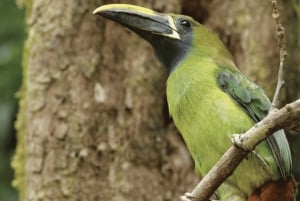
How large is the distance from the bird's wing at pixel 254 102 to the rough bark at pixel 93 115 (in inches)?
45.4

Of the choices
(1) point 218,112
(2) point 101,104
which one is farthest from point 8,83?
(1) point 218,112

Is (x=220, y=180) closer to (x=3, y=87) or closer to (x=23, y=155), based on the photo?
(x=23, y=155)

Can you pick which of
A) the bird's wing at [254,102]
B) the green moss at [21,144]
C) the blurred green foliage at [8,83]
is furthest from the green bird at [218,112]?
the blurred green foliage at [8,83]

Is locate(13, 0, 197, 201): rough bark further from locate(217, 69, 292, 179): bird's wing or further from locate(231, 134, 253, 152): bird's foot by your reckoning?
locate(231, 134, 253, 152): bird's foot

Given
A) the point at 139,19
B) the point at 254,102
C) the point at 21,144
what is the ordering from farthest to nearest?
the point at 21,144 → the point at 139,19 → the point at 254,102

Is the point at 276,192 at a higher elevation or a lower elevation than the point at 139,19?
lower

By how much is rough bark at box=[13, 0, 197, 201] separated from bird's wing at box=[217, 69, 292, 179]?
1.15 metres

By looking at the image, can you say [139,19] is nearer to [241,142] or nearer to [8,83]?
[241,142]

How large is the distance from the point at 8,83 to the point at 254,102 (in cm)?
220

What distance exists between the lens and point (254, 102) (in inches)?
154

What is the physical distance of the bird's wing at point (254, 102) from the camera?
3.77 m

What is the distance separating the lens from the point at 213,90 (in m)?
3.95

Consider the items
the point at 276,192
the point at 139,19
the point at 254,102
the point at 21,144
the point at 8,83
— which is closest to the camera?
the point at 276,192

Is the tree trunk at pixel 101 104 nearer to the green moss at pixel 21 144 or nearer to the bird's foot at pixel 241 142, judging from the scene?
the green moss at pixel 21 144
